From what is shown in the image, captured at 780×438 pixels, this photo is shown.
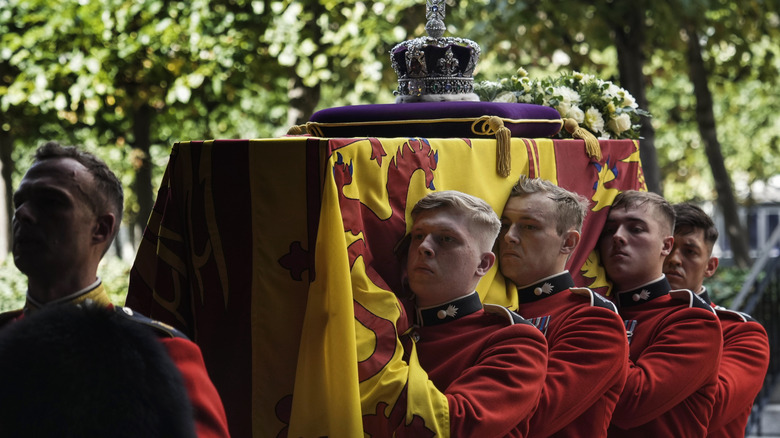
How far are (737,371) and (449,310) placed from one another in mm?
1412

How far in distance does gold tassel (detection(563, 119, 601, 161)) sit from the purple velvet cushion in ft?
1.79

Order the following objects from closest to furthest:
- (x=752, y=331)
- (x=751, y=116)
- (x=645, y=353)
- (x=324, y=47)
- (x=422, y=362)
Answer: (x=422, y=362)
(x=645, y=353)
(x=752, y=331)
(x=324, y=47)
(x=751, y=116)

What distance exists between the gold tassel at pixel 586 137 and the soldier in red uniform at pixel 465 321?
3.15ft

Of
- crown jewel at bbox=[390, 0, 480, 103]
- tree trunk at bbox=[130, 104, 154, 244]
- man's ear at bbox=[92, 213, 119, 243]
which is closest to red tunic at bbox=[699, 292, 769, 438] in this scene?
crown jewel at bbox=[390, 0, 480, 103]

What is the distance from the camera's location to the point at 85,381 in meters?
1.62

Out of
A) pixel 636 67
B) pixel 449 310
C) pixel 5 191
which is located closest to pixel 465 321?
pixel 449 310

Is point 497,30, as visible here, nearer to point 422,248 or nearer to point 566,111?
point 566,111

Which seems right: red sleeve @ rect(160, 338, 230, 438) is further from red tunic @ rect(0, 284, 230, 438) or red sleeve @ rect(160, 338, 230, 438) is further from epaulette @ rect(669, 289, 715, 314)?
epaulette @ rect(669, 289, 715, 314)

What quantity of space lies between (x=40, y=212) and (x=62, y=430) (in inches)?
33.7

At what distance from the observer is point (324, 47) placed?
26.0ft

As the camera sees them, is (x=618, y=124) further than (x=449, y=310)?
Yes

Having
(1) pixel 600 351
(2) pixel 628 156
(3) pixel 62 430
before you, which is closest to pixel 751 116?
(2) pixel 628 156

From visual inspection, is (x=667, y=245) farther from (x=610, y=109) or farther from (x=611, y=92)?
(x=611, y=92)

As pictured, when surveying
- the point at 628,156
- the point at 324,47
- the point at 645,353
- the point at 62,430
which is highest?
the point at 324,47
